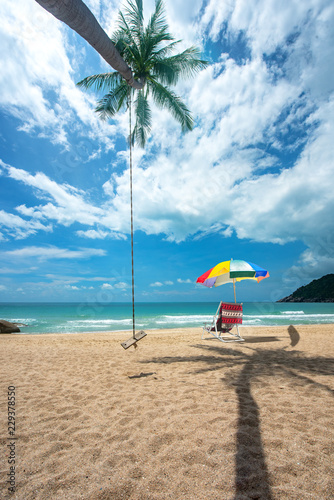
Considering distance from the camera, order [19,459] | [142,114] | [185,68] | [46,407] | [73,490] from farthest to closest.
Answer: [142,114] → [185,68] → [46,407] → [19,459] → [73,490]

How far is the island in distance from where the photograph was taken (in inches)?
3114

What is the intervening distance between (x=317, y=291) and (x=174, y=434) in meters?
98.2

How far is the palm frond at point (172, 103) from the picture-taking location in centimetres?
1034

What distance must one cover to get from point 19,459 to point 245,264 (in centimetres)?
680

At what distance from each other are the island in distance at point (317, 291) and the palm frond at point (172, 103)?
87688mm

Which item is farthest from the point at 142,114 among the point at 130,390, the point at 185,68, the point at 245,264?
the point at 130,390

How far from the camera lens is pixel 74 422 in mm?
2854

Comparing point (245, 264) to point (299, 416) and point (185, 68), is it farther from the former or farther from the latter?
point (185, 68)

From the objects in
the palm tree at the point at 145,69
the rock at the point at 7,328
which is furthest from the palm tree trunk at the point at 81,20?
the rock at the point at 7,328

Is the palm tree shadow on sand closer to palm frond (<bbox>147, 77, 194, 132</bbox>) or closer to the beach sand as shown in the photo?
the beach sand

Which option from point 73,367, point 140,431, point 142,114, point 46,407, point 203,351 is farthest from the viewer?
point 142,114

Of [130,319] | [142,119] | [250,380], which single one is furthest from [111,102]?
[130,319]

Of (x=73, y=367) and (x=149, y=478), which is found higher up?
(x=73, y=367)

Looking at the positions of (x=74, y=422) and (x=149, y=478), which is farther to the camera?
(x=74, y=422)
